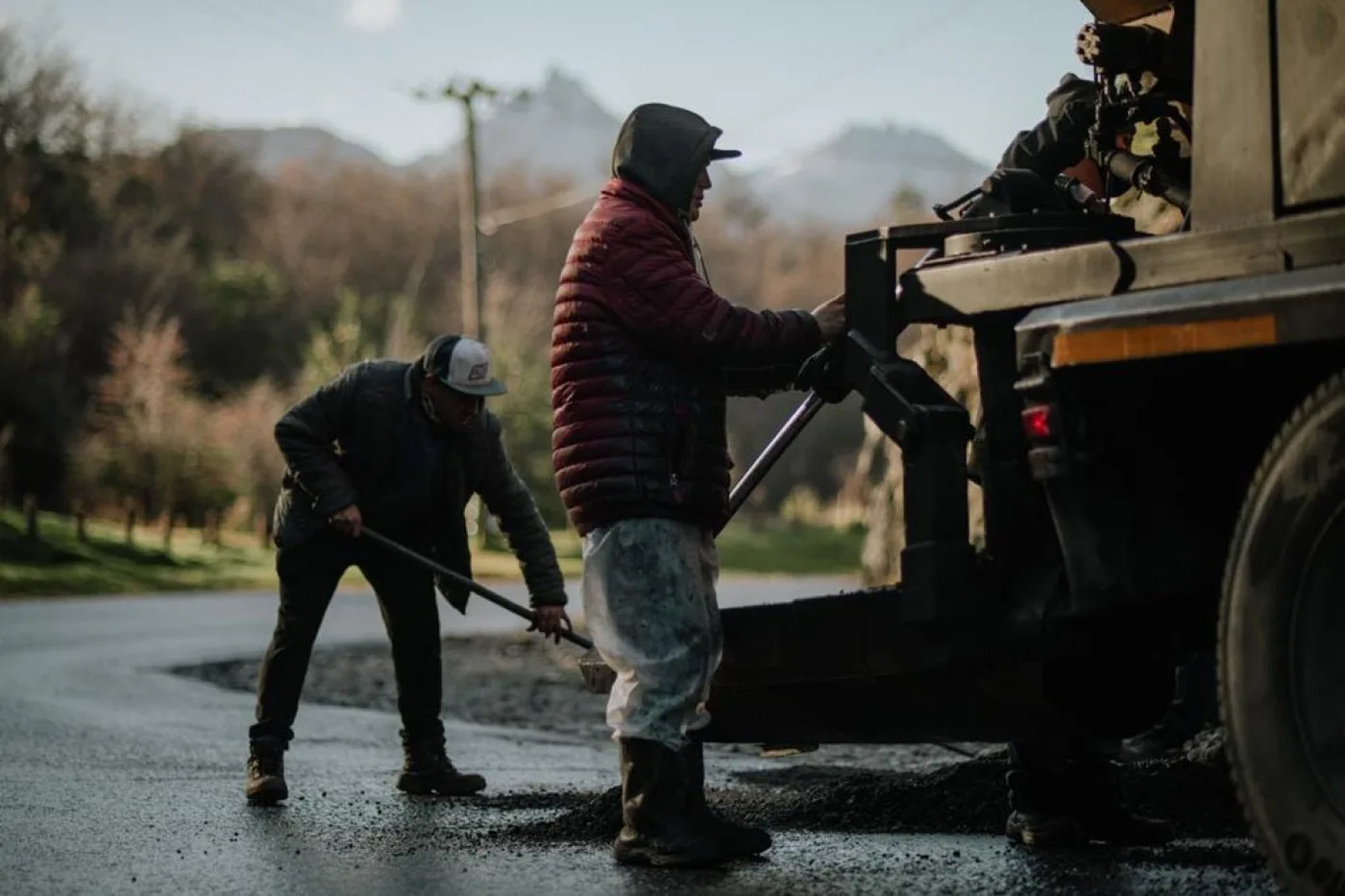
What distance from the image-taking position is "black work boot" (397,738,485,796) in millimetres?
7980

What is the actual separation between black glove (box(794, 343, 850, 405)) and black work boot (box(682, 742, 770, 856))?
1031mm

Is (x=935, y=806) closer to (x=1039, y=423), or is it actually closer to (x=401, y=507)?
(x=1039, y=423)

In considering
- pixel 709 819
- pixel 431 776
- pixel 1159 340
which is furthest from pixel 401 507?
pixel 1159 340

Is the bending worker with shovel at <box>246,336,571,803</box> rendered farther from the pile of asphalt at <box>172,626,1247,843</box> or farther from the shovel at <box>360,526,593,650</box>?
the pile of asphalt at <box>172,626,1247,843</box>

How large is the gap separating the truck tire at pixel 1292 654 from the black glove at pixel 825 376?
59.3 inches

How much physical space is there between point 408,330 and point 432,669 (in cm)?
4731

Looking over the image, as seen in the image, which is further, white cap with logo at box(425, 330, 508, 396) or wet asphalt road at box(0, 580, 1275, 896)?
white cap with logo at box(425, 330, 508, 396)

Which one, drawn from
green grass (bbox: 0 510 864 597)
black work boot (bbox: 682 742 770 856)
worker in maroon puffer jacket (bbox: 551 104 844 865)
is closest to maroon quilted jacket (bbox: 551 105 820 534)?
worker in maroon puffer jacket (bbox: 551 104 844 865)

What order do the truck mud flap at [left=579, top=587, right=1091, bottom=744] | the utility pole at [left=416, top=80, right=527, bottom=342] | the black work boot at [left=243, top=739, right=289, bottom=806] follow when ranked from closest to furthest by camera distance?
1. the truck mud flap at [left=579, top=587, right=1091, bottom=744]
2. the black work boot at [left=243, top=739, right=289, bottom=806]
3. the utility pole at [left=416, top=80, right=527, bottom=342]

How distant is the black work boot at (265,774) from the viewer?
24.4 feet

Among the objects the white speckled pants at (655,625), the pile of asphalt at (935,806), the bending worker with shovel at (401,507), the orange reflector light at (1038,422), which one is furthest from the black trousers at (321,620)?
the orange reflector light at (1038,422)

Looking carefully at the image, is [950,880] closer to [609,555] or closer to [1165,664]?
[1165,664]

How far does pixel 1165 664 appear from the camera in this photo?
17.9ft

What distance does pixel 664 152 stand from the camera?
5.84 m
